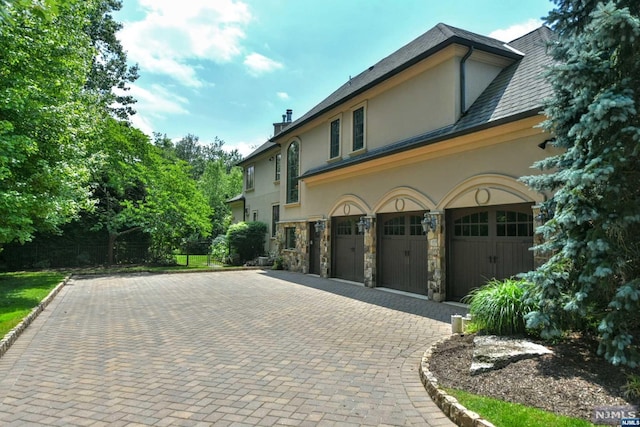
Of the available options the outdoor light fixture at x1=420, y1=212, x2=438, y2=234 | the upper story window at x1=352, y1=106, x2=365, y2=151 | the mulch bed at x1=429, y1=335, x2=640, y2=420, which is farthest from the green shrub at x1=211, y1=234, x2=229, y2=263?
the mulch bed at x1=429, y1=335, x2=640, y2=420

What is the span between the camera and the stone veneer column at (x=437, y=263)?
990 centimetres

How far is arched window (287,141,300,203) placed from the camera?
741 inches

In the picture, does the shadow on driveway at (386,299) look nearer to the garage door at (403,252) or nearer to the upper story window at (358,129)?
the garage door at (403,252)

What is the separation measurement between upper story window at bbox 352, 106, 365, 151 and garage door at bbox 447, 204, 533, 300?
5253 millimetres

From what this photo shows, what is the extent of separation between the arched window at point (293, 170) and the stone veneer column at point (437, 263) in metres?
9.73

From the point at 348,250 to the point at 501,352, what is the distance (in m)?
9.91

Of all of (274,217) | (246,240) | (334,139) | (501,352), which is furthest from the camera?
(274,217)

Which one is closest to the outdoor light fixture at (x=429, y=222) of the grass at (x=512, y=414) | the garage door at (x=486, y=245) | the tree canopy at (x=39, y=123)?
the garage door at (x=486, y=245)

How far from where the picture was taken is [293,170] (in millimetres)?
19250

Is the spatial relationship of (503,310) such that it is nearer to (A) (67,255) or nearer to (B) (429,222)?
(B) (429,222)

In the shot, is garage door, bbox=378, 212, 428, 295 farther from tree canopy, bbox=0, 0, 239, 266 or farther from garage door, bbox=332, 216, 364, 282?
tree canopy, bbox=0, 0, 239, 266

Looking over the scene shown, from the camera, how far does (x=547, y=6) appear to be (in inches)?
208

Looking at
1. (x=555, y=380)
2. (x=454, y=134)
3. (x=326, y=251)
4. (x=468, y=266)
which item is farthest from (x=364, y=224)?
(x=555, y=380)

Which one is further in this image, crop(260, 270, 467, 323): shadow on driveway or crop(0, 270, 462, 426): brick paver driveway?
crop(260, 270, 467, 323): shadow on driveway
